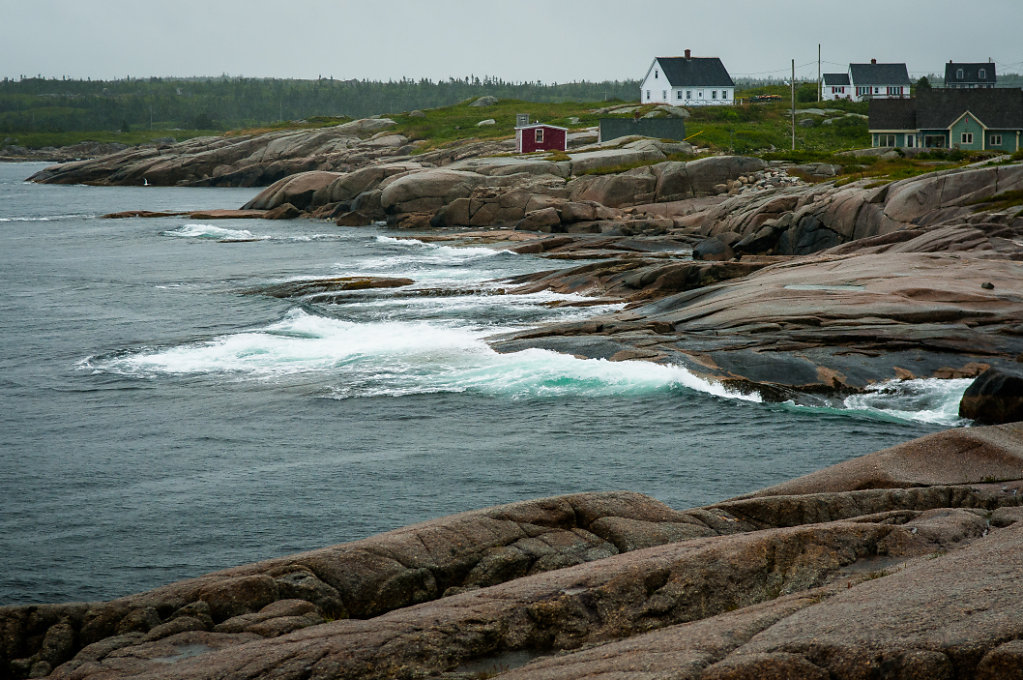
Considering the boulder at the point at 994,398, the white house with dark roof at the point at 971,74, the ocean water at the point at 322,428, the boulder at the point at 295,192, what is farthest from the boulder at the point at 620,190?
the white house with dark roof at the point at 971,74

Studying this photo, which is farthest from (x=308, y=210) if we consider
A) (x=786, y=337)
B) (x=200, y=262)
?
(x=786, y=337)

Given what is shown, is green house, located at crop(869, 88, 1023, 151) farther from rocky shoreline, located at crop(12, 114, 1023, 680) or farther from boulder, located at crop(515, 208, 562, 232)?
rocky shoreline, located at crop(12, 114, 1023, 680)

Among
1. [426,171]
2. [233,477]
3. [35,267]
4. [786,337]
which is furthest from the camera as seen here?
[426,171]

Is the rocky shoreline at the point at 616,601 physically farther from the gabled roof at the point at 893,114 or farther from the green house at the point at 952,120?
the gabled roof at the point at 893,114

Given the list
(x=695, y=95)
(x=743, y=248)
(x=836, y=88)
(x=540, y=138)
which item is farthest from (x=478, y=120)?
(x=743, y=248)

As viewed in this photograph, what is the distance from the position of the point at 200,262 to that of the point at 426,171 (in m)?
28.2

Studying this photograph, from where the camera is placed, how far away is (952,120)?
7888cm

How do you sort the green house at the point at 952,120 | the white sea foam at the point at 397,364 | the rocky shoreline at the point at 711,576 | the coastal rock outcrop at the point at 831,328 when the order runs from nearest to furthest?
the rocky shoreline at the point at 711,576
the coastal rock outcrop at the point at 831,328
the white sea foam at the point at 397,364
the green house at the point at 952,120

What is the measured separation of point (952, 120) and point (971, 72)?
5908 centimetres

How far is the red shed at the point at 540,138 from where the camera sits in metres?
90.9

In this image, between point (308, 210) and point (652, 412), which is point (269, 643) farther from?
point (308, 210)

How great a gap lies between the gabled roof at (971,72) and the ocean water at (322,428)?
115005mm

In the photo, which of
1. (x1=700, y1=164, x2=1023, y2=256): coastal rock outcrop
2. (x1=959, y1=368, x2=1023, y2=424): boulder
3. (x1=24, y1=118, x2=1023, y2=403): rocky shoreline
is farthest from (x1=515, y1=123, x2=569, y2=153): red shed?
(x1=959, y1=368, x2=1023, y2=424): boulder

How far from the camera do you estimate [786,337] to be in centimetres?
2381
